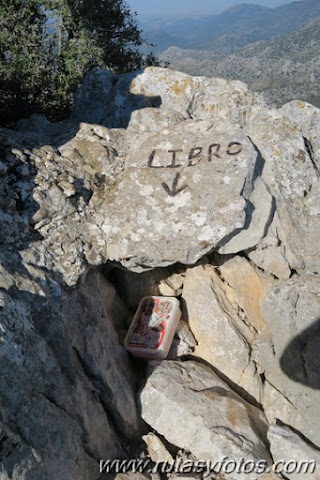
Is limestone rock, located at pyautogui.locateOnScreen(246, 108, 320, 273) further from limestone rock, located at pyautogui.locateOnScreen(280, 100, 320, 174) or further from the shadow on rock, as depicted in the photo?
the shadow on rock

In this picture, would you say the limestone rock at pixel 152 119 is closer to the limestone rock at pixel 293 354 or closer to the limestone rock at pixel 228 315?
the limestone rock at pixel 228 315

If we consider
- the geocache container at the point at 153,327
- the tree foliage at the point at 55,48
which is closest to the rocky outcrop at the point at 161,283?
the geocache container at the point at 153,327

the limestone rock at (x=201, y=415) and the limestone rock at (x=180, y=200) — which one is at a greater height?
the limestone rock at (x=180, y=200)

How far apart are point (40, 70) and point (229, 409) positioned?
12147 mm

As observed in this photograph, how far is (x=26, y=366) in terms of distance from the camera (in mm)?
5730

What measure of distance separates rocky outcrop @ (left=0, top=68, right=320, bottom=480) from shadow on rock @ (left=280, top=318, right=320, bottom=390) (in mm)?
25

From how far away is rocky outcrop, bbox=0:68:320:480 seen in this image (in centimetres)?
636

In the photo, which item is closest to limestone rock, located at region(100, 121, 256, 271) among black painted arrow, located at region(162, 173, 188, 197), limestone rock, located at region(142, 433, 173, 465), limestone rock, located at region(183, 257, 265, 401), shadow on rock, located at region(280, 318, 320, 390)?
black painted arrow, located at region(162, 173, 188, 197)

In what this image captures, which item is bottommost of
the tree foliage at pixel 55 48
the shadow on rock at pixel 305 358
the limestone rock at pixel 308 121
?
the shadow on rock at pixel 305 358

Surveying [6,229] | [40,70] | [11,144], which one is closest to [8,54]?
[40,70]

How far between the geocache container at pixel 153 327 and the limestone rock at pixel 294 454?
2.65m

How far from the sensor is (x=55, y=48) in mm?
15758

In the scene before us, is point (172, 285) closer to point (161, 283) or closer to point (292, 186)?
point (161, 283)

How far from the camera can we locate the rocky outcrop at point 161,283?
636cm
